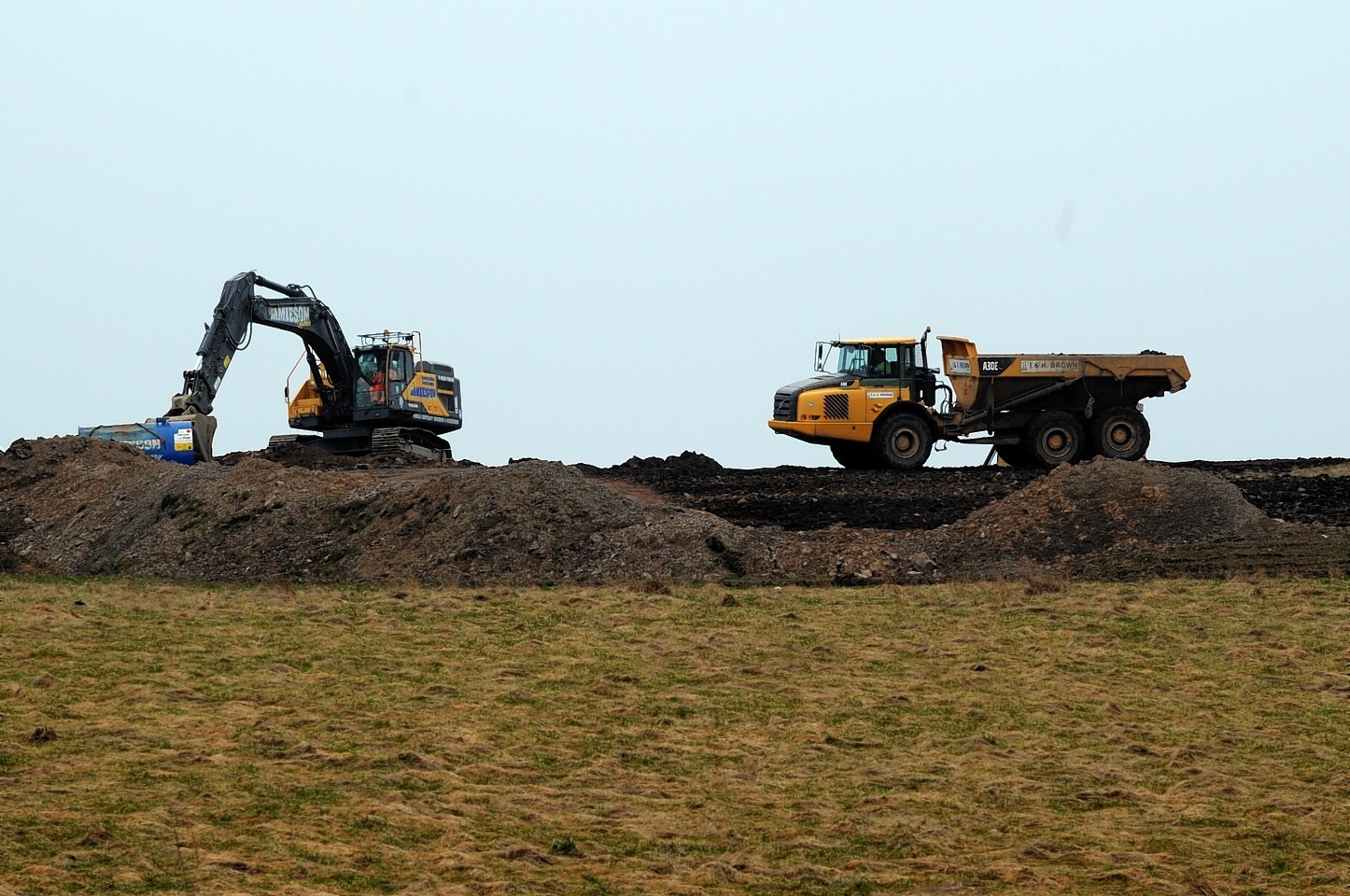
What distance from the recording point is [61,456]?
94.7 ft

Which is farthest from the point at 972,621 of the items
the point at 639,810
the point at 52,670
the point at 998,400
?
the point at 998,400

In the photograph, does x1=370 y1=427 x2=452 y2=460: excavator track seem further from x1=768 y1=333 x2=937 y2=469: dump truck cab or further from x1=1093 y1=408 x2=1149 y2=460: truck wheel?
x1=1093 y1=408 x2=1149 y2=460: truck wheel

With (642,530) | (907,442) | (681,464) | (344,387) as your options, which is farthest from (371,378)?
(642,530)

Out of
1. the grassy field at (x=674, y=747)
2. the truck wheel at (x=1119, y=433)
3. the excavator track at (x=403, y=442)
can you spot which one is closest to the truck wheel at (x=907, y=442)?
the truck wheel at (x=1119, y=433)

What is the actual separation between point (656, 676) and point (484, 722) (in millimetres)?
1975

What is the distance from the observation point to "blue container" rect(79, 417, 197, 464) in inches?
1197

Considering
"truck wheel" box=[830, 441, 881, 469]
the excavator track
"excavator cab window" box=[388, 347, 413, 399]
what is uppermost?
"excavator cab window" box=[388, 347, 413, 399]

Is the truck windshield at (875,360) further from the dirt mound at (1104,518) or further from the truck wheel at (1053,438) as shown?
the dirt mound at (1104,518)

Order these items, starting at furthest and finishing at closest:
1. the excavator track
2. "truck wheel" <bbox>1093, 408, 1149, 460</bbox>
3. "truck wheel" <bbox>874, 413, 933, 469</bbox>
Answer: the excavator track
"truck wheel" <bbox>1093, 408, 1149, 460</bbox>
"truck wheel" <bbox>874, 413, 933, 469</bbox>

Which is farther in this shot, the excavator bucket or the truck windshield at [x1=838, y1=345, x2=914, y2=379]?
the excavator bucket

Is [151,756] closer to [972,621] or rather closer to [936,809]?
[936,809]

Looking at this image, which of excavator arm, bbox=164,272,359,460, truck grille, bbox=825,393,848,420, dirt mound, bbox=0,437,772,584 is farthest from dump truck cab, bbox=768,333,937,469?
excavator arm, bbox=164,272,359,460

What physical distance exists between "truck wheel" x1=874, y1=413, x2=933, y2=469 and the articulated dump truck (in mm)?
17

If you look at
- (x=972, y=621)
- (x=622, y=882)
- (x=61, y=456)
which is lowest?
(x=622, y=882)
